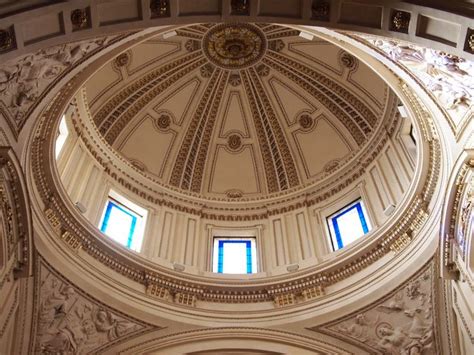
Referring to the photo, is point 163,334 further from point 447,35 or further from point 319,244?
point 447,35

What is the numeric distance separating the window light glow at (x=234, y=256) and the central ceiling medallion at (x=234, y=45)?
7.45 metres

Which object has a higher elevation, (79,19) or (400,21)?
(79,19)

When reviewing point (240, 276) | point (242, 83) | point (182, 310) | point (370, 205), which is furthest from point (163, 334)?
point (242, 83)

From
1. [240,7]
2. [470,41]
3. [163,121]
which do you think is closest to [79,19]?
[240,7]

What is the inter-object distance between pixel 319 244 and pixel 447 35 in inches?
427

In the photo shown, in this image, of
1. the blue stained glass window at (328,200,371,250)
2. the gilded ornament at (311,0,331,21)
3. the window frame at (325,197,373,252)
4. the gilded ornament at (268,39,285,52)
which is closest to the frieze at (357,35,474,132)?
the gilded ornament at (311,0,331,21)

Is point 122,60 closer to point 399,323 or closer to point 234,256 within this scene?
point 234,256

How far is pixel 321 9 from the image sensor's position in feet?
26.3

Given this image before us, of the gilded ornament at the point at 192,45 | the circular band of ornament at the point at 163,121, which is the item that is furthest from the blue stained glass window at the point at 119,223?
the gilded ornament at the point at 192,45

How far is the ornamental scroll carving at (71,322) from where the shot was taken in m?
13.4

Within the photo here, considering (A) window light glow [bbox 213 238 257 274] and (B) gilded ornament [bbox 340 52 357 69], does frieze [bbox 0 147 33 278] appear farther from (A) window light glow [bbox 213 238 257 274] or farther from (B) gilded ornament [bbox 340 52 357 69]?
(B) gilded ornament [bbox 340 52 357 69]

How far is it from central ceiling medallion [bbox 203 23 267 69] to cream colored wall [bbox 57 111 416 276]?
6561 millimetres

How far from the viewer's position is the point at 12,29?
7.21 m

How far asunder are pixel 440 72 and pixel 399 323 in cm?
644
